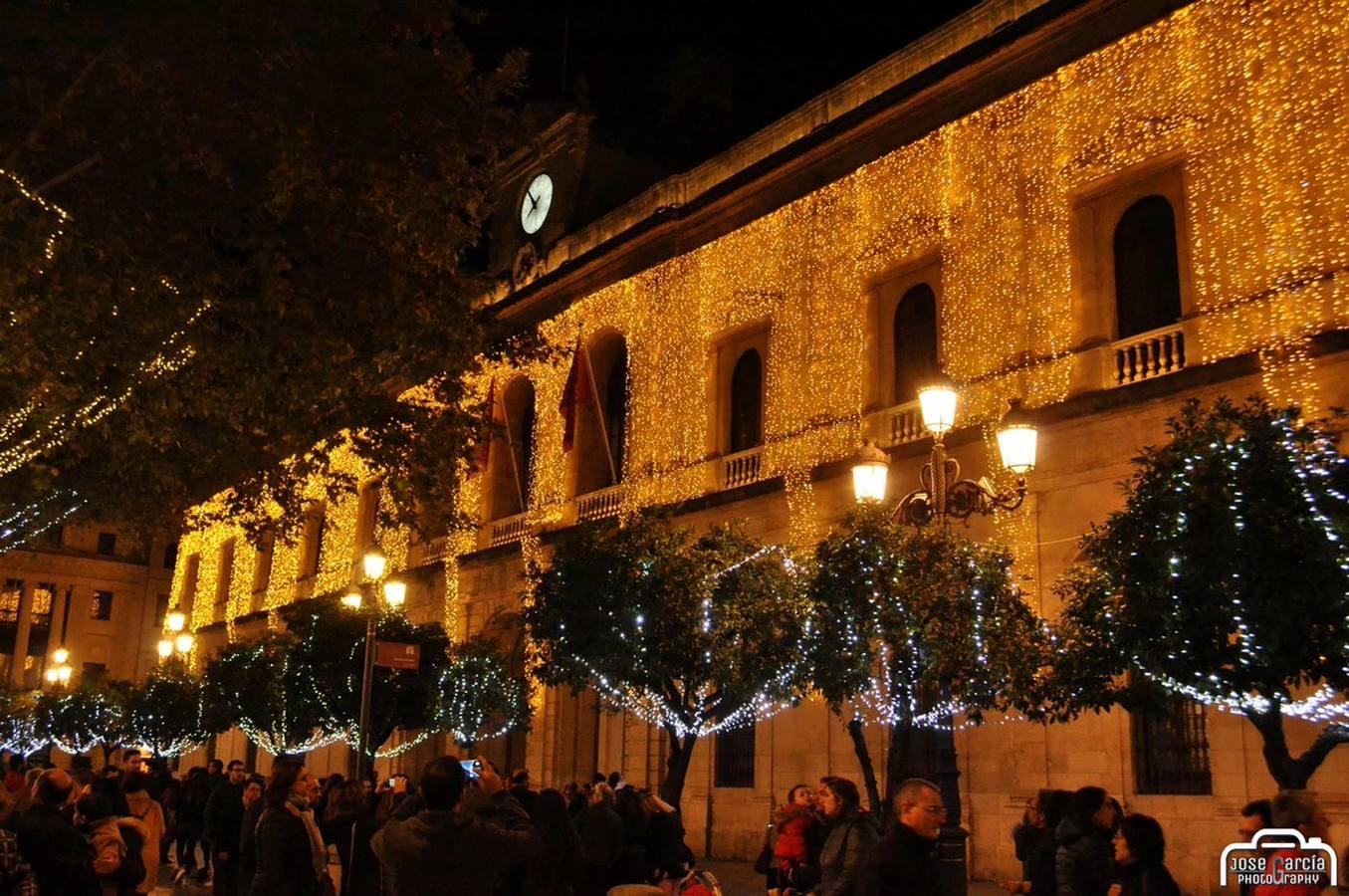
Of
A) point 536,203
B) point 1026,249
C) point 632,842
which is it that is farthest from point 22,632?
point 632,842

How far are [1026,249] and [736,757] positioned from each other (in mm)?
9193

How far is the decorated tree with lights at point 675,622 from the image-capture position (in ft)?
50.0

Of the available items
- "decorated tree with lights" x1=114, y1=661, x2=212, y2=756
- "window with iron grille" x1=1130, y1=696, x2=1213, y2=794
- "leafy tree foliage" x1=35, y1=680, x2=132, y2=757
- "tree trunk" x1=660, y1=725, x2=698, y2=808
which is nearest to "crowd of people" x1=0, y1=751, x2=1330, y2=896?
"tree trunk" x1=660, y1=725, x2=698, y2=808

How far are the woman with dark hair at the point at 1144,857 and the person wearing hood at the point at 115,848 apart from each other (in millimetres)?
4890

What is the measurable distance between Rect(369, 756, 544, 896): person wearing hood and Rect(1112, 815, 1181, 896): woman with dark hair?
9.53 feet

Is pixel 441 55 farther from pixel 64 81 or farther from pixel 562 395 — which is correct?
pixel 562 395

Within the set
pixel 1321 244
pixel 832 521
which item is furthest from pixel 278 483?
pixel 1321 244

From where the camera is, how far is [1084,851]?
6.71 metres

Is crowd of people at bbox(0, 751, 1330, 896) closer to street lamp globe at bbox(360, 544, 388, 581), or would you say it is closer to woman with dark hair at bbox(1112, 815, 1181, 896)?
woman with dark hair at bbox(1112, 815, 1181, 896)

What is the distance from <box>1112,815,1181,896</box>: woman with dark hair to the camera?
5871 mm

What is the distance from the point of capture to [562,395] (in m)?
25.8

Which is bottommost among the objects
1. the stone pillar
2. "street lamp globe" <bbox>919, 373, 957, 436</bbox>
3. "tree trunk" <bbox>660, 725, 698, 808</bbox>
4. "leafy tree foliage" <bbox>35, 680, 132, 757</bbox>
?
"tree trunk" <bbox>660, 725, 698, 808</bbox>

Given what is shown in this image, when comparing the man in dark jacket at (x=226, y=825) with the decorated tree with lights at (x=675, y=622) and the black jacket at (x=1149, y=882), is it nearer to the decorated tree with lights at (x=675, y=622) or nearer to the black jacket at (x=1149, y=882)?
the decorated tree with lights at (x=675, y=622)

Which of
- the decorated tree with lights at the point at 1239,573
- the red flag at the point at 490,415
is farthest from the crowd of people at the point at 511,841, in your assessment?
the red flag at the point at 490,415
